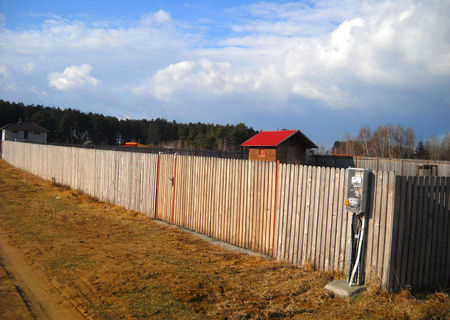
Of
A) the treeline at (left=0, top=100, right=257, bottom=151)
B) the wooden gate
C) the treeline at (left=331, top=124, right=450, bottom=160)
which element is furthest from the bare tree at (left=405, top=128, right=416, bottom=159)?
the wooden gate

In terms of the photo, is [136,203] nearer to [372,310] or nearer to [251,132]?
[372,310]

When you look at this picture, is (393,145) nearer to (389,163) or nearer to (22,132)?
(389,163)

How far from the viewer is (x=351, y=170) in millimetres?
5848

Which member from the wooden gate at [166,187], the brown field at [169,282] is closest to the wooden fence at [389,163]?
the wooden gate at [166,187]

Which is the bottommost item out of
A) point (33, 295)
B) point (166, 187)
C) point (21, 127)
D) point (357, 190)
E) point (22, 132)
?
point (33, 295)

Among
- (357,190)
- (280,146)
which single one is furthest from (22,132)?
(357,190)

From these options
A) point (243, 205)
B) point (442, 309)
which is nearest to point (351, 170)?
point (442, 309)

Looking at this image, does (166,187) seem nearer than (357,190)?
No

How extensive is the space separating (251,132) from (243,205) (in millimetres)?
70638

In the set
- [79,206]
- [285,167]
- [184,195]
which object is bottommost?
[79,206]

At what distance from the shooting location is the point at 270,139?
1409 inches

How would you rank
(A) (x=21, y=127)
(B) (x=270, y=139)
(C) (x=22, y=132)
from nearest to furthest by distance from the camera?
1. (B) (x=270, y=139)
2. (A) (x=21, y=127)
3. (C) (x=22, y=132)

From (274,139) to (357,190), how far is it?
29801mm

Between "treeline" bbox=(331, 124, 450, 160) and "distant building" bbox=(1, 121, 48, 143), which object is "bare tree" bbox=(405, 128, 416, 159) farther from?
"distant building" bbox=(1, 121, 48, 143)
